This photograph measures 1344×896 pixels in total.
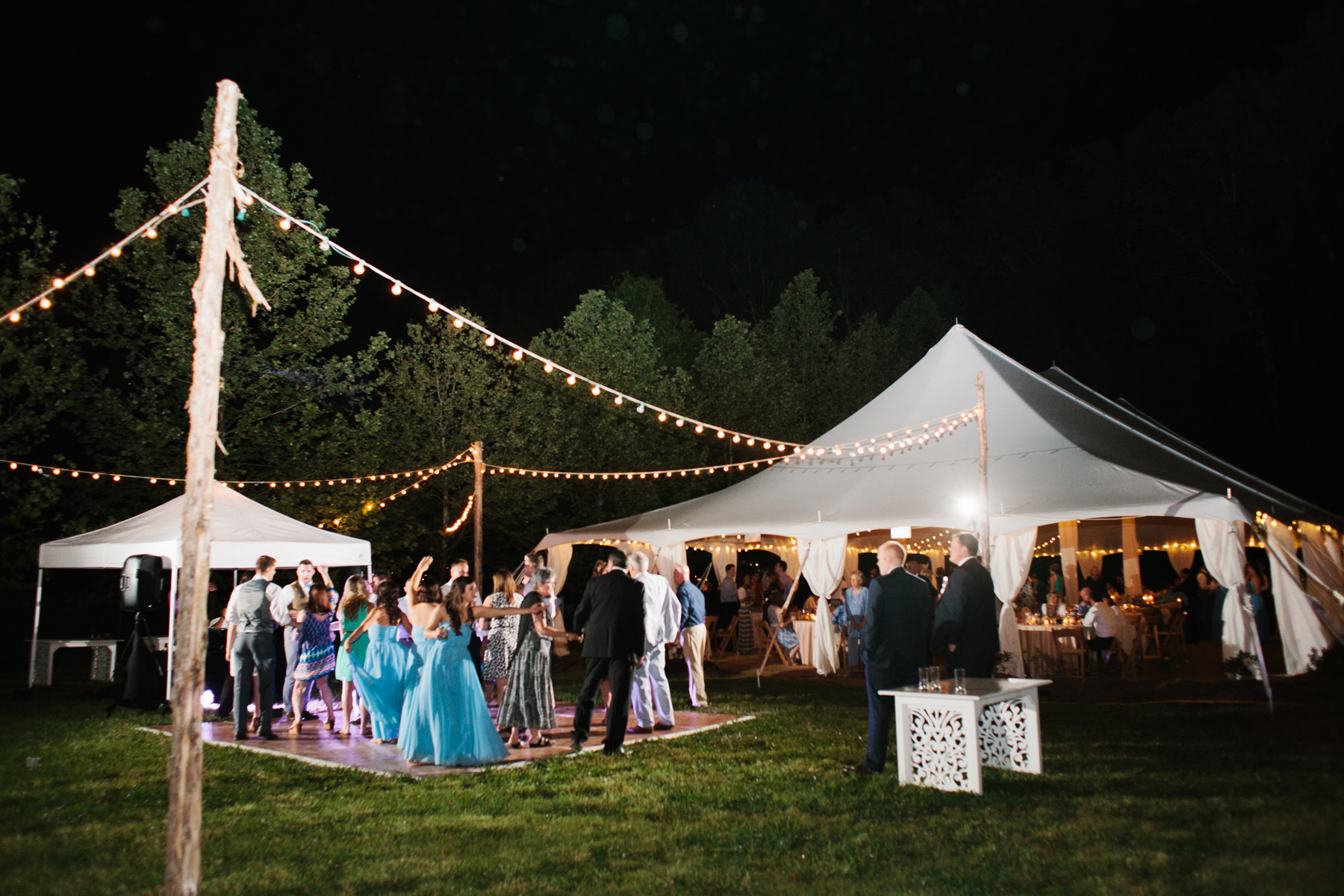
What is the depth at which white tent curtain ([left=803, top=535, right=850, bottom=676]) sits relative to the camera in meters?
10.7

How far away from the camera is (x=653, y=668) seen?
286 inches

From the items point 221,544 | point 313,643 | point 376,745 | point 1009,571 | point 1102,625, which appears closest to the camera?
point 376,745

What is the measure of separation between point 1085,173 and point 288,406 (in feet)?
69.2

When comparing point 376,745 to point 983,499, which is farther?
point 983,499

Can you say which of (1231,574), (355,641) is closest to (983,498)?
(1231,574)

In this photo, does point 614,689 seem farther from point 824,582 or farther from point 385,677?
point 824,582

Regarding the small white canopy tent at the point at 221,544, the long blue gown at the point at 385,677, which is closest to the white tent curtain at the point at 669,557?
the small white canopy tent at the point at 221,544

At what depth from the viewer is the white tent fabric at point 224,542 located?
912cm

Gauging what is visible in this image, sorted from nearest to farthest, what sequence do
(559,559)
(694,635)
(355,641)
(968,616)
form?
(968,616)
(355,641)
(694,635)
(559,559)

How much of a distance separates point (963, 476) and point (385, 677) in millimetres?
6663

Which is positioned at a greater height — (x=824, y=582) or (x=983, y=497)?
(x=983, y=497)

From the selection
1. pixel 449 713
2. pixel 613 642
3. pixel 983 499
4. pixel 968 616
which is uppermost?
pixel 983 499

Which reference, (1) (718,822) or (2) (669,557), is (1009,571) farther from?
(1) (718,822)

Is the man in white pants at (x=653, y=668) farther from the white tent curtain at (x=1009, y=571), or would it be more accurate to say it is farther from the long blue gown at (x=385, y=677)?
the white tent curtain at (x=1009, y=571)
